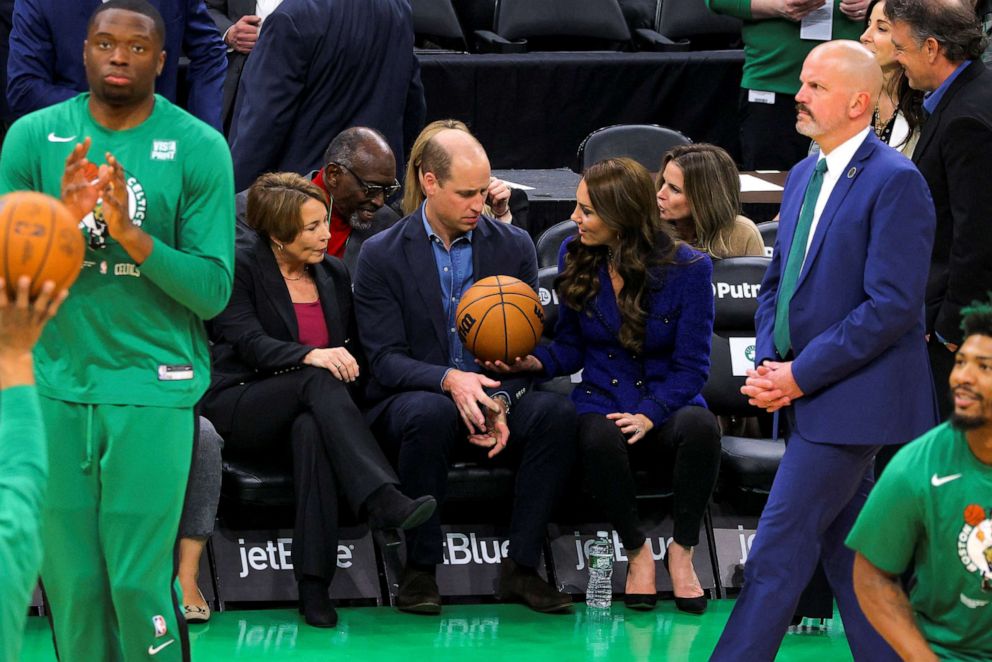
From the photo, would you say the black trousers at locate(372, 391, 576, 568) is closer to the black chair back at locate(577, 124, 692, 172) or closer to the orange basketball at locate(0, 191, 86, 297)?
the black chair back at locate(577, 124, 692, 172)

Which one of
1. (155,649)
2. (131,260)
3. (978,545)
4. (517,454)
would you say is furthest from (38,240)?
(517,454)

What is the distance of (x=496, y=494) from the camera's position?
5.98 m

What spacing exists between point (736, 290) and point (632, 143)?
147cm

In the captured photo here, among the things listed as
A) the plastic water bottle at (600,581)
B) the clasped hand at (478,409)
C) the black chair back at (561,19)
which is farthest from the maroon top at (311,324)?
the black chair back at (561,19)

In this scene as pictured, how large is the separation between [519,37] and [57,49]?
145 inches

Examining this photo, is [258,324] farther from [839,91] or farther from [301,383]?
[839,91]

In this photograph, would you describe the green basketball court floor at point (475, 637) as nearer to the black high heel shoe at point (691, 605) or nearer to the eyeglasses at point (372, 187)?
the black high heel shoe at point (691, 605)

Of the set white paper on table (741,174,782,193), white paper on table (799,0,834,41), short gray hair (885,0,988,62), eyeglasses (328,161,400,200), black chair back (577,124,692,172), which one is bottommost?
white paper on table (741,174,782,193)

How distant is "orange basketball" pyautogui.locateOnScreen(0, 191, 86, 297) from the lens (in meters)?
2.94

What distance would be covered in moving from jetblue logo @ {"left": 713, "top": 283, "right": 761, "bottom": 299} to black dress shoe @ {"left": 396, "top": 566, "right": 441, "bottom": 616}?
1724mm

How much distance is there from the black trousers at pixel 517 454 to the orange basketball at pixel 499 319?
0.22 metres

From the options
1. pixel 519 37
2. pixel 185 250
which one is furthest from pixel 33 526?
pixel 519 37

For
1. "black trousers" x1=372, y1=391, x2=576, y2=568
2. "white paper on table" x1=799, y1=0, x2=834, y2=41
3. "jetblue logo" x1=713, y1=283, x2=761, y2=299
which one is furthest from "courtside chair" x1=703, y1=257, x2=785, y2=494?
"white paper on table" x1=799, y1=0, x2=834, y2=41

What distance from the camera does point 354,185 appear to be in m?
6.36
